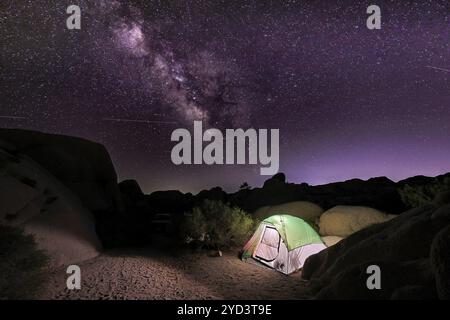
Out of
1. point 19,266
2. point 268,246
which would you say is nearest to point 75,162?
point 19,266

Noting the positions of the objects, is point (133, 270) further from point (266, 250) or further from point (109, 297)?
point (266, 250)

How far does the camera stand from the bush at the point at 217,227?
14.2 meters

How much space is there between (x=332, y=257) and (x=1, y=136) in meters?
18.7

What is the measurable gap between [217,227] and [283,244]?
13.1 ft

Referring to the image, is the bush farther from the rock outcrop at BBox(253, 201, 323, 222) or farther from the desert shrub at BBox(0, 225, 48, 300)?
the rock outcrop at BBox(253, 201, 323, 222)

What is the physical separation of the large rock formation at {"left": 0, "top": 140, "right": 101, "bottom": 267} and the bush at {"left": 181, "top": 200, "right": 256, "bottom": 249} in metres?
4.78

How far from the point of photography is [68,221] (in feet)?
41.8

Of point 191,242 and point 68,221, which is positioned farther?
point 191,242

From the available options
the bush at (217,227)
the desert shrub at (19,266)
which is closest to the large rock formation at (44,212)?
the desert shrub at (19,266)

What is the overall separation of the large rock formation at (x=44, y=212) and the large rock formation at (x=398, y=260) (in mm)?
9938

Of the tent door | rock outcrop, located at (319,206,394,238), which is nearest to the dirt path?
the tent door

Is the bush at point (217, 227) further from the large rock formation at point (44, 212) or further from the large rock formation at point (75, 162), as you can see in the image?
the large rock formation at point (75, 162)

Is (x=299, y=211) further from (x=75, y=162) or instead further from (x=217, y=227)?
(x=75, y=162)
